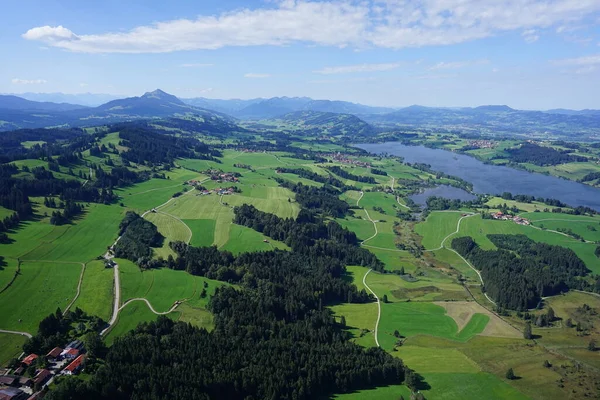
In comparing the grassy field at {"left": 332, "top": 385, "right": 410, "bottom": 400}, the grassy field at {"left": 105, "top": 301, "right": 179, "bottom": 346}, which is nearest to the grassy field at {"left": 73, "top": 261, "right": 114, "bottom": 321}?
the grassy field at {"left": 105, "top": 301, "right": 179, "bottom": 346}

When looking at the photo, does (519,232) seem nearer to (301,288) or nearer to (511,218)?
(511,218)

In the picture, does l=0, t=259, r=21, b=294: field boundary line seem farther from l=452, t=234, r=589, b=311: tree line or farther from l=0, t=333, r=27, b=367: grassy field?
l=452, t=234, r=589, b=311: tree line

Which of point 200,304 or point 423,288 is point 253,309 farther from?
point 423,288

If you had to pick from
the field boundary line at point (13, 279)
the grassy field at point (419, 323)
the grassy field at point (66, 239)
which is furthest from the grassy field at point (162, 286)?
the grassy field at point (419, 323)

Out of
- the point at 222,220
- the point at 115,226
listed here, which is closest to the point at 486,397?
the point at 222,220

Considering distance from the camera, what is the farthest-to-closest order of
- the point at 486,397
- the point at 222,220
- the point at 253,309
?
the point at 222,220 < the point at 253,309 < the point at 486,397

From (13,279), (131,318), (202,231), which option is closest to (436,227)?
(202,231)
